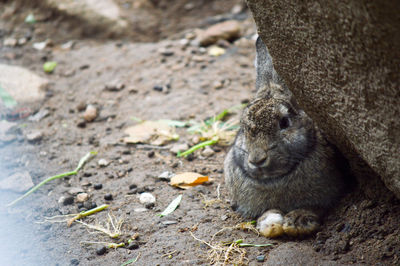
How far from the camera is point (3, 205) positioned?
376cm

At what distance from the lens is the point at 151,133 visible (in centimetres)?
486

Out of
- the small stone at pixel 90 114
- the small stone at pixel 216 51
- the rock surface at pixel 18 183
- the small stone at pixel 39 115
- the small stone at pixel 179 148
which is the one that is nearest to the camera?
the rock surface at pixel 18 183

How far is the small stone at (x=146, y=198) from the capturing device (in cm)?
381

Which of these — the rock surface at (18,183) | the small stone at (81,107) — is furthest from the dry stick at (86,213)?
the small stone at (81,107)

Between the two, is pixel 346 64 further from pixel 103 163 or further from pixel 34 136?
pixel 34 136

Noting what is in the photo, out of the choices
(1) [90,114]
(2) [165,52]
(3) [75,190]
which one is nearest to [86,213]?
(3) [75,190]

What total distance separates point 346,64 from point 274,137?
93 centimetres

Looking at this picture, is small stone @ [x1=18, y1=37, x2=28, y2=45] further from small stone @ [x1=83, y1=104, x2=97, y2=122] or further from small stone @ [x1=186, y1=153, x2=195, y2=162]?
small stone @ [x1=186, y1=153, x2=195, y2=162]

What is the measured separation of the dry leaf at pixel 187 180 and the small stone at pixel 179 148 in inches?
20.5

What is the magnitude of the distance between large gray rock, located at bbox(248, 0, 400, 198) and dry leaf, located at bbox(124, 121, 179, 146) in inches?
80.3

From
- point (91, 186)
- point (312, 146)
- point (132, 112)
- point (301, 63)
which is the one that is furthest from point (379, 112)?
point (132, 112)

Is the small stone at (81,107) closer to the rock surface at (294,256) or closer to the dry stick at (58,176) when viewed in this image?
the dry stick at (58,176)

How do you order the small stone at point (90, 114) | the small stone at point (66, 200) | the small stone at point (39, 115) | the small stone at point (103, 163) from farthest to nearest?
the small stone at point (39, 115), the small stone at point (90, 114), the small stone at point (103, 163), the small stone at point (66, 200)

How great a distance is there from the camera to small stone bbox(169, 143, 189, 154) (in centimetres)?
457
